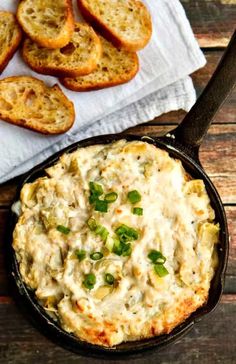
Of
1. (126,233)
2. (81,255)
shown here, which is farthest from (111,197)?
(81,255)

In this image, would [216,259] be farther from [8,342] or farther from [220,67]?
[8,342]

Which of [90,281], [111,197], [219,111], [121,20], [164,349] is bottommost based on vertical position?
[164,349]

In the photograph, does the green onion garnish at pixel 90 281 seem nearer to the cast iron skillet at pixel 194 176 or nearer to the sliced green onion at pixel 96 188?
the cast iron skillet at pixel 194 176

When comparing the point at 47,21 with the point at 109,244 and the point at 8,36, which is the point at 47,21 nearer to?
the point at 8,36

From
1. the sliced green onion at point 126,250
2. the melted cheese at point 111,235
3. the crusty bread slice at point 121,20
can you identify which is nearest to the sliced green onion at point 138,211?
the melted cheese at point 111,235

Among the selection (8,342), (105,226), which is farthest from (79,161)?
(8,342)

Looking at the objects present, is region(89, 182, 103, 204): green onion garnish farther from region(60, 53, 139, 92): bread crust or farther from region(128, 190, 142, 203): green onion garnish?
region(60, 53, 139, 92): bread crust
